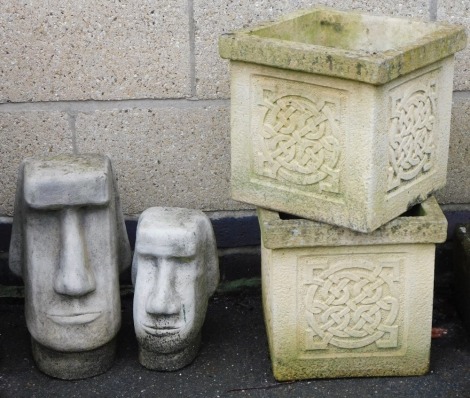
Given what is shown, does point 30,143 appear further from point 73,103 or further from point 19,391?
point 19,391

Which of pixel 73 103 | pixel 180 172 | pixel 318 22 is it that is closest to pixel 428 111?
pixel 318 22

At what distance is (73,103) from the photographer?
11.9 ft

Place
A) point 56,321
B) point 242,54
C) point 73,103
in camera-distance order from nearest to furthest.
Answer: point 242,54, point 56,321, point 73,103

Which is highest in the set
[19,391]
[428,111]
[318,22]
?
[318,22]

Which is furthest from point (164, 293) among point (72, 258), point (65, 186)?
point (65, 186)

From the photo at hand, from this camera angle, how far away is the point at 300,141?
303 cm

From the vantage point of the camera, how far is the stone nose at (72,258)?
3137 millimetres

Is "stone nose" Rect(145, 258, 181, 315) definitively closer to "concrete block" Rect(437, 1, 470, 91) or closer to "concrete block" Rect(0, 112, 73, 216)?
"concrete block" Rect(0, 112, 73, 216)

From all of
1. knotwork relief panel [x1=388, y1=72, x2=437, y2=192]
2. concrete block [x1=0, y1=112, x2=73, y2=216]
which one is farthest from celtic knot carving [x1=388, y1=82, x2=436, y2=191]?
concrete block [x1=0, y1=112, x2=73, y2=216]

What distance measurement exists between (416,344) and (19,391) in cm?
128

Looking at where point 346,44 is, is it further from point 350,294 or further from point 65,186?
point 65,186

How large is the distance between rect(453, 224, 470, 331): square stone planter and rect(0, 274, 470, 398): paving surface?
0.07 meters

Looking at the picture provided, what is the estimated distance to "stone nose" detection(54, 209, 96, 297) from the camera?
314 cm

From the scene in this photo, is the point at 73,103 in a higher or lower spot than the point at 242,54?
lower
